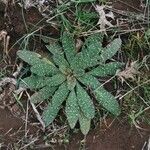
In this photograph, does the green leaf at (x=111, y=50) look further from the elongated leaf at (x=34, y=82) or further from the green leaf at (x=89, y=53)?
the elongated leaf at (x=34, y=82)

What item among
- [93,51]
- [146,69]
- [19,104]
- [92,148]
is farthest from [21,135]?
[146,69]

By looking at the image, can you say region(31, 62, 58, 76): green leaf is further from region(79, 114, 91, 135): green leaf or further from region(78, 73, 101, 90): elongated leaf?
region(79, 114, 91, 135): green leaf

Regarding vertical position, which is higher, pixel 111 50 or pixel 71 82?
pixel 111 50

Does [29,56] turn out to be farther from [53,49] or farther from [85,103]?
[85,103]

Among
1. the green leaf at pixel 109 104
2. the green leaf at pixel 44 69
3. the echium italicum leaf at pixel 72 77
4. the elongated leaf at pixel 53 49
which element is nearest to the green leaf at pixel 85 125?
the echium italicum leaf at pixel 72 77

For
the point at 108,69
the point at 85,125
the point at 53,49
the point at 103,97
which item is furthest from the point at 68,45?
the point at 85,125

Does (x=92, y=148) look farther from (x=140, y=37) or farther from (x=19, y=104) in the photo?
(x=140, y=37)
